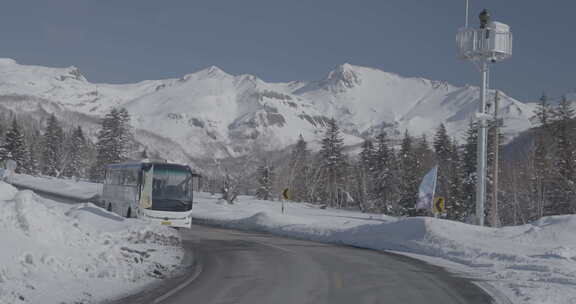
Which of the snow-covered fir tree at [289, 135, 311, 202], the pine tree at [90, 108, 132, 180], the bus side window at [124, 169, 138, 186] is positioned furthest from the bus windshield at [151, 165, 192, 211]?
the pine tree at [90, 108, 132, 180]

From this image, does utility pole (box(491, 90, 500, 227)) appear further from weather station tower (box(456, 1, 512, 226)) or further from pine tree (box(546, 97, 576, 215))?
pine tree (box(546, 97, 576, 215))

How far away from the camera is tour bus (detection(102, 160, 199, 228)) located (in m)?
25.9

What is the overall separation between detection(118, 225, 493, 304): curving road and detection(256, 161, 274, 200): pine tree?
5666 centimetres

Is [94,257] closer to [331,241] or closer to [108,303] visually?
[108,303]

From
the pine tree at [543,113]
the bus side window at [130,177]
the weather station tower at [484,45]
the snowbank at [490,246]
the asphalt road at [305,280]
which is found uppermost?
the pine tree at [543,113]

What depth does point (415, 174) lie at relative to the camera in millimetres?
61219

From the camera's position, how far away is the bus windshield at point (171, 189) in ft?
85.6

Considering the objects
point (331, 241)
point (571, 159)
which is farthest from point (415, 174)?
point (331, 241)

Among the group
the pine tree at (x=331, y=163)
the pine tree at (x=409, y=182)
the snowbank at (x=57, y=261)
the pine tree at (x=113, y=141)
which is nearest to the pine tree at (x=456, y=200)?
the pine tree at (x=409, y=182)

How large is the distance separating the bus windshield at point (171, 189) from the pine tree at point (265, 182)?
50.4 meters

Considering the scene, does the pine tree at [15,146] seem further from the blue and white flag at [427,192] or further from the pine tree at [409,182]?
the blue and white flag at [427,192]

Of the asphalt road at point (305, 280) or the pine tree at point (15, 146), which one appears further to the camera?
the pine tree at point (15, 146)

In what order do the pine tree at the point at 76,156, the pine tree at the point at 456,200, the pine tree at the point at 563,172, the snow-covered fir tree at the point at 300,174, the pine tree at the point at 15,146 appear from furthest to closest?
the pine tree at the point at 76,156 < the pine tree at the point at 15,146 < the snow-covered fir tree at the point at 300,174 < the pine tree at the point at 456,200 < the pine tree at the point at 563,172

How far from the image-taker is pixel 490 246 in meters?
20.5
